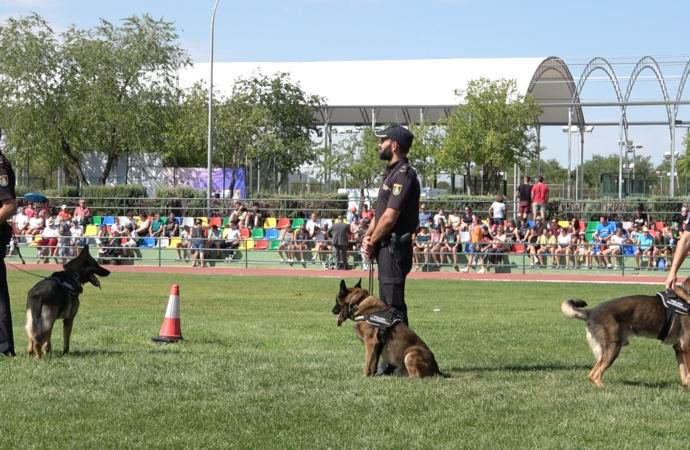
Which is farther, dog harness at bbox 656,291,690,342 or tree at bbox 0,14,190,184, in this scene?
tree at bbox 0,14,190,184

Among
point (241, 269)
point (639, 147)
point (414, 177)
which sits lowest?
point (241, 269)

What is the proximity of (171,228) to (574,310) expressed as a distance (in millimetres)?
23153

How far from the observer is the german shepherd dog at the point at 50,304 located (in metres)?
8.40

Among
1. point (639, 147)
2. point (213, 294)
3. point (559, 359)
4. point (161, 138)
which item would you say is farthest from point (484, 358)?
point (639, 147)

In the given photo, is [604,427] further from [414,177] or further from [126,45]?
[126,45]

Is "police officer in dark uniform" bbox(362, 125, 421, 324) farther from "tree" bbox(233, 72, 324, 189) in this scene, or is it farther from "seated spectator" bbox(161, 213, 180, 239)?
"tree" bbox(233, 72, 324, 189)

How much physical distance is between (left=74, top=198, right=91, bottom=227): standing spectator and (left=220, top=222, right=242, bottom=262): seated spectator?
593cm

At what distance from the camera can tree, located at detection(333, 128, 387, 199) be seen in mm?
46406

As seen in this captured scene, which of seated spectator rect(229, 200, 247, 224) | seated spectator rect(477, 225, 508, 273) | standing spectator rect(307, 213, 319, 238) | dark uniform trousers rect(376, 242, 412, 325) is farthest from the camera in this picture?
seated spectator rect(229, 200, 247, 224)

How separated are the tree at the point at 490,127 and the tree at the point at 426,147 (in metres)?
1.12

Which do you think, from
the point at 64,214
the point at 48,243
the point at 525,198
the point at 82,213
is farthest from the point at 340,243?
the point at 64,214

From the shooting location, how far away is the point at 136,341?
10.2 meters

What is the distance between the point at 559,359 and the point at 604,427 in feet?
10.9

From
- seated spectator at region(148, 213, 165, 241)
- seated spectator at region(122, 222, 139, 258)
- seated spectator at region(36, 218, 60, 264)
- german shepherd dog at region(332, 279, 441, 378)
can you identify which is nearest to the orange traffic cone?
german shepherd dog at region(332, 279, 441, 378)
